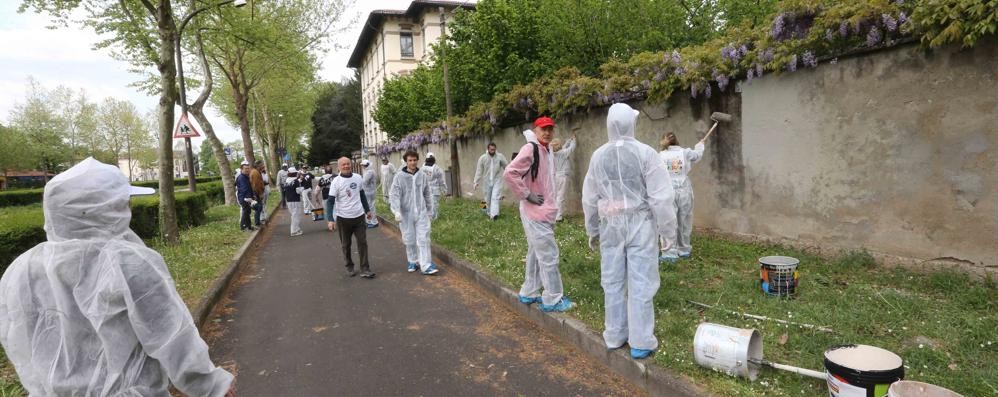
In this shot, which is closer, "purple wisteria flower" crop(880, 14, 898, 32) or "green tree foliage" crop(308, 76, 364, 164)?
"purple wisteria flower" crop(880, 14, 898, 32)

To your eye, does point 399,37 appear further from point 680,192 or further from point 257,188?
point 680,192

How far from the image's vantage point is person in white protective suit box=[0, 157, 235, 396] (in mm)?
1857

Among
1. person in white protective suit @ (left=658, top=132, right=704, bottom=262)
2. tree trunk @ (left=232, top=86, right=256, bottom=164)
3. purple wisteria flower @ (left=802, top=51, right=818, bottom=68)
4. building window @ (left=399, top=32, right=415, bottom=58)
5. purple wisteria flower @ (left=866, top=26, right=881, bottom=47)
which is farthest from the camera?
building window @ (left=399, top=32, right=415, bottom=58)

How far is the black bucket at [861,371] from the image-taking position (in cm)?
259

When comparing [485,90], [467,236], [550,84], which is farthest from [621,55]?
[467,236]

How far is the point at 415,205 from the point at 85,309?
223 inches

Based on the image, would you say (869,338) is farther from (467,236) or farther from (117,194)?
(467,236)

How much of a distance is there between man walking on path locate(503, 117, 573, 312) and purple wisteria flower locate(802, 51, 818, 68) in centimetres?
327

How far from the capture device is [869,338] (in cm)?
369

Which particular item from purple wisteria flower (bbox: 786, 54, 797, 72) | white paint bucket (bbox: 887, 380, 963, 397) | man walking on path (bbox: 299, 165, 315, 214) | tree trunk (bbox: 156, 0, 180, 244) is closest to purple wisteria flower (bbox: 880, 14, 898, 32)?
purple wisteria flower (bbox: 786, 54, 797, 72)

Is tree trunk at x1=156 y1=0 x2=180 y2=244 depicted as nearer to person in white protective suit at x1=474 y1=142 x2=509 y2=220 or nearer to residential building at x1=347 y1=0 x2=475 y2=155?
person in white protective suit at x1=474 y1=142 x2=509 y2=220

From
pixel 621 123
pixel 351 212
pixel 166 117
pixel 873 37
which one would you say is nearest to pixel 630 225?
pixel 621 123

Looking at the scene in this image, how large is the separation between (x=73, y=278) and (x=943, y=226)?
21.6ft

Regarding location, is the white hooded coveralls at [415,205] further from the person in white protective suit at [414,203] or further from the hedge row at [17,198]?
the hedge row at [17,198]
